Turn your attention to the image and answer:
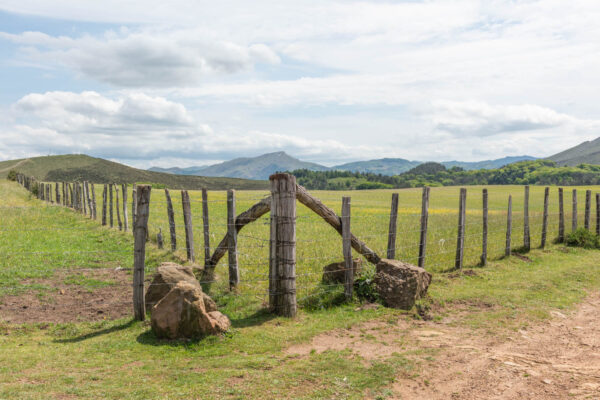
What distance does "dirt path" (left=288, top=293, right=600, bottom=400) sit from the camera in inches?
231

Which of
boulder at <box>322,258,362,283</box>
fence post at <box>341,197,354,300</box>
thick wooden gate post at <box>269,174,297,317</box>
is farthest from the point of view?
boulder at <box>322,258,362,283</box>

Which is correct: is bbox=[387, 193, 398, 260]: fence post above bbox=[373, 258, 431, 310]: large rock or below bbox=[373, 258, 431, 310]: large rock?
above

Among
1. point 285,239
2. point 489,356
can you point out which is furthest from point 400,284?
point 285,239

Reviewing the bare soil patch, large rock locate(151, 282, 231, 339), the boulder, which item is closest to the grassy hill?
the bare soil patch

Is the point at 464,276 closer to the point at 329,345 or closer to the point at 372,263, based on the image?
the point at 372,263

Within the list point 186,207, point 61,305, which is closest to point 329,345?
point 61,305

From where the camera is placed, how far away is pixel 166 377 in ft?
19.6

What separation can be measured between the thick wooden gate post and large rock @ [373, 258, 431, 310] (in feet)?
7.61

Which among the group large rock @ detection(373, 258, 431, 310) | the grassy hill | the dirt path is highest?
the grassy hill

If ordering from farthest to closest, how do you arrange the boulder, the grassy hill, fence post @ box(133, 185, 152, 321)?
the grassy hill
the boulder
fence post @ box(133, 185, 152, 321)

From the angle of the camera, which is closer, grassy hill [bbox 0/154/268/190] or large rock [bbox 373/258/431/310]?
large rock [bbox 373/258/431/310]

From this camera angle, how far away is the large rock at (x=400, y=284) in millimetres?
9555

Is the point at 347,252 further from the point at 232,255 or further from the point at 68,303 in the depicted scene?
the point at 68,303

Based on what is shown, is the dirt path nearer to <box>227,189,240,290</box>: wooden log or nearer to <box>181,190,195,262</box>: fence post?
<box>227,189,240,290</box>: wooden log
